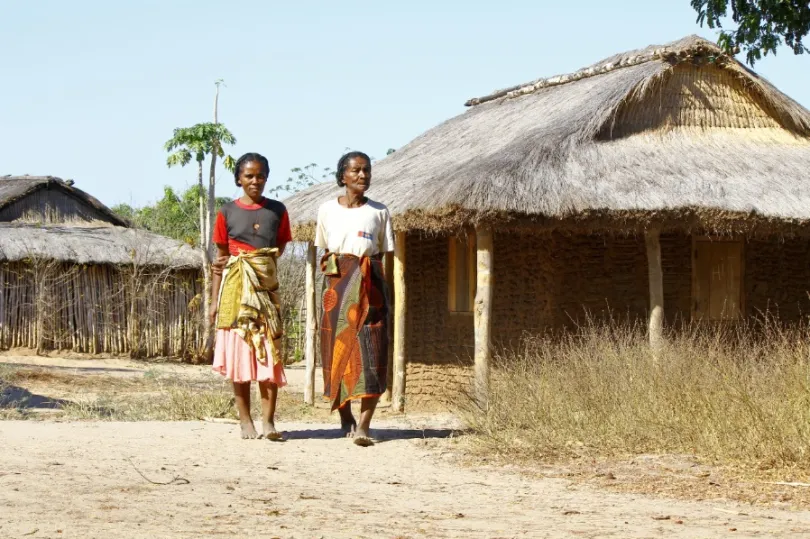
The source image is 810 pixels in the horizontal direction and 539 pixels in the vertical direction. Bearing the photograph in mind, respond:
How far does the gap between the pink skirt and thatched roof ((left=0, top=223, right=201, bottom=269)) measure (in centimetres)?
1440

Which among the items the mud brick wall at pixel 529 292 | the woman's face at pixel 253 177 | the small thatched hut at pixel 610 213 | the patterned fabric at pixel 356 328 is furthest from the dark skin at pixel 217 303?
the mud brick wall at pixel 529 292

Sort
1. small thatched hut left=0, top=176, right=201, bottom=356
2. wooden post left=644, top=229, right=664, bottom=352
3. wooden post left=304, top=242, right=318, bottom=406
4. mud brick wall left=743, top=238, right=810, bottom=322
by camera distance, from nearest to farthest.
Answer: wooden post left=644, top=229, right=664, bottom=352, mud brick wall left=743, top=238, right=810, bottom=322, wooden post left=304, top=242, right=318, bottom=406, small thatched hut left=0, top=176, right=201, bottom=356

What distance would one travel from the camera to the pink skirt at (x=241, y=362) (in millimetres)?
7215

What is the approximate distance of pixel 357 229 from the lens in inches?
287

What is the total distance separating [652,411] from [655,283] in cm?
387

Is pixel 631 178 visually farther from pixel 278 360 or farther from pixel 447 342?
pixel 278 360

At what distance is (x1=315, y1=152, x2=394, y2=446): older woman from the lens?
7.25m

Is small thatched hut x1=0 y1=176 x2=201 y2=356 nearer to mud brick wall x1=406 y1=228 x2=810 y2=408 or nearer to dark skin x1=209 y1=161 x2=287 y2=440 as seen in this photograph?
mud brick wall x1=406 y1=228 x2=810 y2=408

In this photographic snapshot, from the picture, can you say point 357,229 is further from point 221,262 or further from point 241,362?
point 241,362

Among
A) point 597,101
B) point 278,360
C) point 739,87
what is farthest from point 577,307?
point 278,360

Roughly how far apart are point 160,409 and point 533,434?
3.56 metres

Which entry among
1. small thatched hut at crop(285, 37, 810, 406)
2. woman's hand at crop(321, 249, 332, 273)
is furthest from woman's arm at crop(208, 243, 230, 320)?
small thatched hut at crop(285, 37, 810, 406)

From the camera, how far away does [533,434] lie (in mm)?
7348

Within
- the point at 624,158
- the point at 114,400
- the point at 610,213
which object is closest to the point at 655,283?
the point at 610,213
